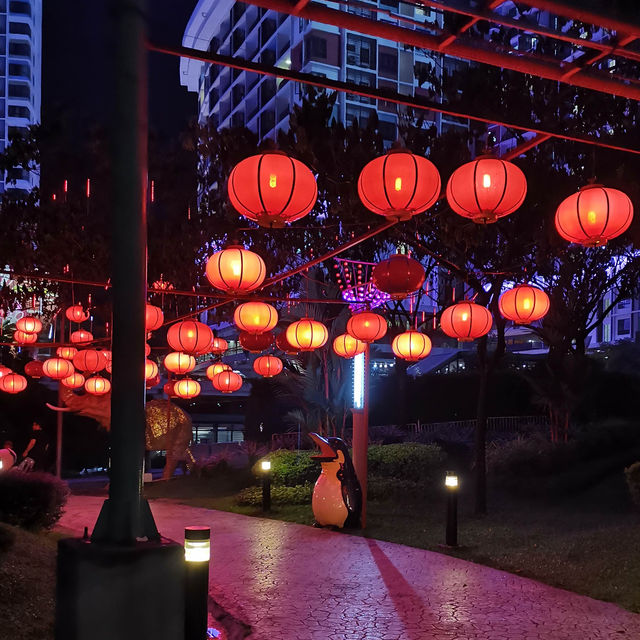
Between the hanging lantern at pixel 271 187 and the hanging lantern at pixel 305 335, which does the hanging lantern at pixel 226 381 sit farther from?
the hanging lantern at pixel 271 187

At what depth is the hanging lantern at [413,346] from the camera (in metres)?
10.6

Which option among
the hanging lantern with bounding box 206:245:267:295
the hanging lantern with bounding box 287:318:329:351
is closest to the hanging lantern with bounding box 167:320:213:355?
the hanging lantern with bounding box 287:318:329:351

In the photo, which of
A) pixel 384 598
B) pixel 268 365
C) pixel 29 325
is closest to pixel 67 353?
pixel 29 325

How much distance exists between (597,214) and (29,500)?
784 cm

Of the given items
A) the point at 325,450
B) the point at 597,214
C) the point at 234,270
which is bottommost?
the point at 325,450

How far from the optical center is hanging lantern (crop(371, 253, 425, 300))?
7590 millimetres

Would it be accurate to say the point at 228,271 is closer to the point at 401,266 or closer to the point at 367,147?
the point at 401,266

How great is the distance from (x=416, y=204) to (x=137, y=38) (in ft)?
9.53

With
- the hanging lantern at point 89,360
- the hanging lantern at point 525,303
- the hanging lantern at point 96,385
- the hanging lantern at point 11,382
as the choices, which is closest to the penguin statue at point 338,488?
the hanging lantern at point 525,303

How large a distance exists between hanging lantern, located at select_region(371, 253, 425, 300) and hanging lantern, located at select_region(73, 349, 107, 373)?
8.17 metres

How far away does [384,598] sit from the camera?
6.86 metres

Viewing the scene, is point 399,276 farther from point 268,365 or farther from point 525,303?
point 268,365

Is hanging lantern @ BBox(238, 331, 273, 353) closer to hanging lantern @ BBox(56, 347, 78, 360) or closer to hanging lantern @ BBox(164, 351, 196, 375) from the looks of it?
hanging lantern @ BBox(164, 351, 196, 375)

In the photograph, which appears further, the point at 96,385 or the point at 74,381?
the point at 74,381
